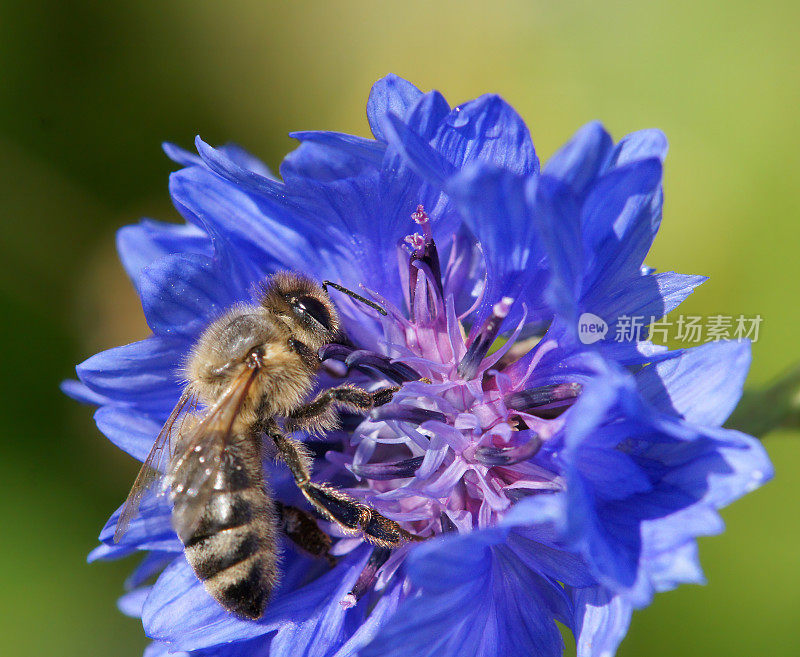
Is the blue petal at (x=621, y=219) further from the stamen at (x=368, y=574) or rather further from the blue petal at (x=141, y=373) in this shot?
the blue petal at (x=141, y=373)

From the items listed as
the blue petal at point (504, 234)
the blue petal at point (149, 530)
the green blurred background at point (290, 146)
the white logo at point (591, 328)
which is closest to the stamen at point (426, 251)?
the blue petal at point (504, 234)

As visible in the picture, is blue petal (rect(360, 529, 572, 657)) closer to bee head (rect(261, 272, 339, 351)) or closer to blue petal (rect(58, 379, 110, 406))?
bee head (rect(261, 272, 339, 351))

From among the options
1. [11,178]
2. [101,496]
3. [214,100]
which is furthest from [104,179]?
[101,496]

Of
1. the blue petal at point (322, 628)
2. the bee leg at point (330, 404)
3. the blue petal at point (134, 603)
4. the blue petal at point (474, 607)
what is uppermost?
the bee leg at point (330, 404)

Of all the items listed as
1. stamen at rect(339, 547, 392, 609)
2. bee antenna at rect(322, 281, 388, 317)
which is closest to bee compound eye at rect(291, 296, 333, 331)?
bee antenna at rect(322, 281, 388, 317)

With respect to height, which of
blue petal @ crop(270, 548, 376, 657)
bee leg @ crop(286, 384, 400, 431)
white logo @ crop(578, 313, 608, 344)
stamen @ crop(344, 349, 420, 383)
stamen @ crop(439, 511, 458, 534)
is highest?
white logo @ crop(578, 313, 608, 344)
